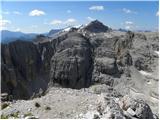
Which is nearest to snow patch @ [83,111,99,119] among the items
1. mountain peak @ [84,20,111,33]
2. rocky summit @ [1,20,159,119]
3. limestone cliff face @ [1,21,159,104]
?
rocky summit @ [1,20,159,119]

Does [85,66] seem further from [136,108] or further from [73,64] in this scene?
[136,108]

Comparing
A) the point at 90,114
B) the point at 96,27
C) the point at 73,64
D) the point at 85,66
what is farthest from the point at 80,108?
the point at 96,27

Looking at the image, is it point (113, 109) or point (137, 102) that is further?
point (137, 102)

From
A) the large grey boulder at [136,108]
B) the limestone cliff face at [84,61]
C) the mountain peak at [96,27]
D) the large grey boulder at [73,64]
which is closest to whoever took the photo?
the large grey boulder at [136,108]

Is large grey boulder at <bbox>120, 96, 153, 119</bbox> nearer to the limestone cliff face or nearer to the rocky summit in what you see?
the rocky summit

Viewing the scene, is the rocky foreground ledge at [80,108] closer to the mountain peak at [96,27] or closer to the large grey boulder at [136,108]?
the large grey boulder at [136,108]

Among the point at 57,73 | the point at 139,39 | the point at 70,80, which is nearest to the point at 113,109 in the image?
the point at 70,80

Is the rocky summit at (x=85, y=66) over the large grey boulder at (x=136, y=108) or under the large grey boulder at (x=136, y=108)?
under

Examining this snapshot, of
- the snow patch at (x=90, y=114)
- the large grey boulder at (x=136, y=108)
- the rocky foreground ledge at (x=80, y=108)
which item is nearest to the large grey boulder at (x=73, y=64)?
the rocky foreground ledge at (x=80, y=108)

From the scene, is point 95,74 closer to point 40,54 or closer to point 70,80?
point 70,80
